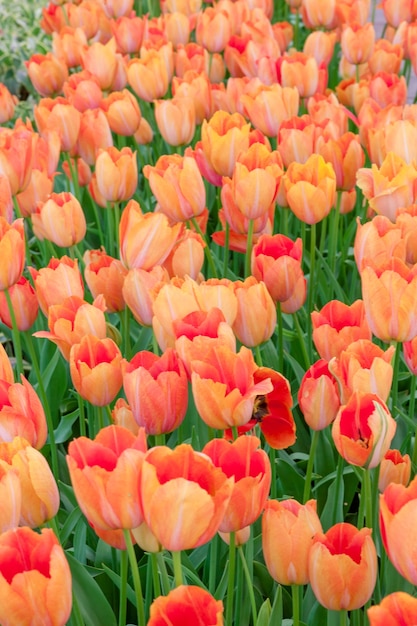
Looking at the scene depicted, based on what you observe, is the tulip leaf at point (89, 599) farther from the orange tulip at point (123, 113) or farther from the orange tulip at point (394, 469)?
the orange tulip at point (123, 113)

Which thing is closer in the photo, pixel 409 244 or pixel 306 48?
pixel 409 244

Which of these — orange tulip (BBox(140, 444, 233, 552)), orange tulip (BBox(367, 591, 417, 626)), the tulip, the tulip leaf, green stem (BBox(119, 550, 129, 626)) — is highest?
orange tulip (BBox(140, 444, 233, 552))

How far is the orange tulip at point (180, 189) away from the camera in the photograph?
4.58 ft

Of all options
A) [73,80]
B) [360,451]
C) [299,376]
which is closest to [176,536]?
[360,451]

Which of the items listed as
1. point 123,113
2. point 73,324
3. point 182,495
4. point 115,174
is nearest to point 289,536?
point 182,495

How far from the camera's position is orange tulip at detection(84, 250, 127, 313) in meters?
1.29

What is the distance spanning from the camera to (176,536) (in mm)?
711

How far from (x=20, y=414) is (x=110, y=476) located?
0.73 feet

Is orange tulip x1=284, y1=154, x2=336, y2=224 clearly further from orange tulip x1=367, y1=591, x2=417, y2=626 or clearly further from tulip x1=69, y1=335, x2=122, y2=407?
orange tulip x1=367, y1=591, x2=417, y2=626

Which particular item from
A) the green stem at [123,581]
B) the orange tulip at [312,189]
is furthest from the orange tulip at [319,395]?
the orange tulip at [312,189]

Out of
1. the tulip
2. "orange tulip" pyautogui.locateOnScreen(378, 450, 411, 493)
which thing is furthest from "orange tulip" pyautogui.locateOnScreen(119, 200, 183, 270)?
"orange tulip" pyautogui.locateOnScreen(378, 450, 411, 493)

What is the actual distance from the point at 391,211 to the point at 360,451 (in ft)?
1.98

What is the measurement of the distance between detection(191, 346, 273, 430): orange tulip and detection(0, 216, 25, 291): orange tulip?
395 millimetres

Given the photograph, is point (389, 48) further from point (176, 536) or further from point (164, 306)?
point (176, 536)
